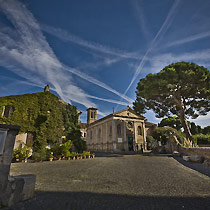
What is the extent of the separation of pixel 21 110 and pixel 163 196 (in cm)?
1457

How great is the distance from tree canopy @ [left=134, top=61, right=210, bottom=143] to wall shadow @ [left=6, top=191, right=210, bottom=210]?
60.5 ft

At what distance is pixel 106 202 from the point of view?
300 cm

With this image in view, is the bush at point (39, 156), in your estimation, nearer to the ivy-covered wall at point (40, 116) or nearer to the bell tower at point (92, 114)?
the ivy-covered wall at point (40, 116)

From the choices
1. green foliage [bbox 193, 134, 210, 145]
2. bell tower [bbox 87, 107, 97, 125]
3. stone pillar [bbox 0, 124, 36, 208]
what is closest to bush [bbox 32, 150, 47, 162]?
stone pillar [bbox 0, 124, 36, 208]

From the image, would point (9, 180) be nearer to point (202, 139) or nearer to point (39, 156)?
point (39, 156)

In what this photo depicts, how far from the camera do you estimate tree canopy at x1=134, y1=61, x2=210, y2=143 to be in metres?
19.4

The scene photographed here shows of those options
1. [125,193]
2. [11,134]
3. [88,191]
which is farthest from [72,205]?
[11,134]

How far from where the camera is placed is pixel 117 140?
94.4 feet

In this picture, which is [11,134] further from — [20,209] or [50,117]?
[50,117]

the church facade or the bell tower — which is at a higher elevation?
the bell tower

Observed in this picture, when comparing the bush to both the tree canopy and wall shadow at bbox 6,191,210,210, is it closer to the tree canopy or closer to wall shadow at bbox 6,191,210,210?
wall shadow at bbox 6,191,210,210

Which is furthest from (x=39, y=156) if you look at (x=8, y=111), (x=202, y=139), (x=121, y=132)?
(x=202, y=139)

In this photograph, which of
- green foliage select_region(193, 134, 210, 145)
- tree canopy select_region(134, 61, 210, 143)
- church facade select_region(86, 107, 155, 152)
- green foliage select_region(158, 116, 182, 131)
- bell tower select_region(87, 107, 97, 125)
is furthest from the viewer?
bell tower select_region(87, 107, 97, 125)

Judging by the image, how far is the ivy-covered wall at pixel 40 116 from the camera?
13.1 meters
